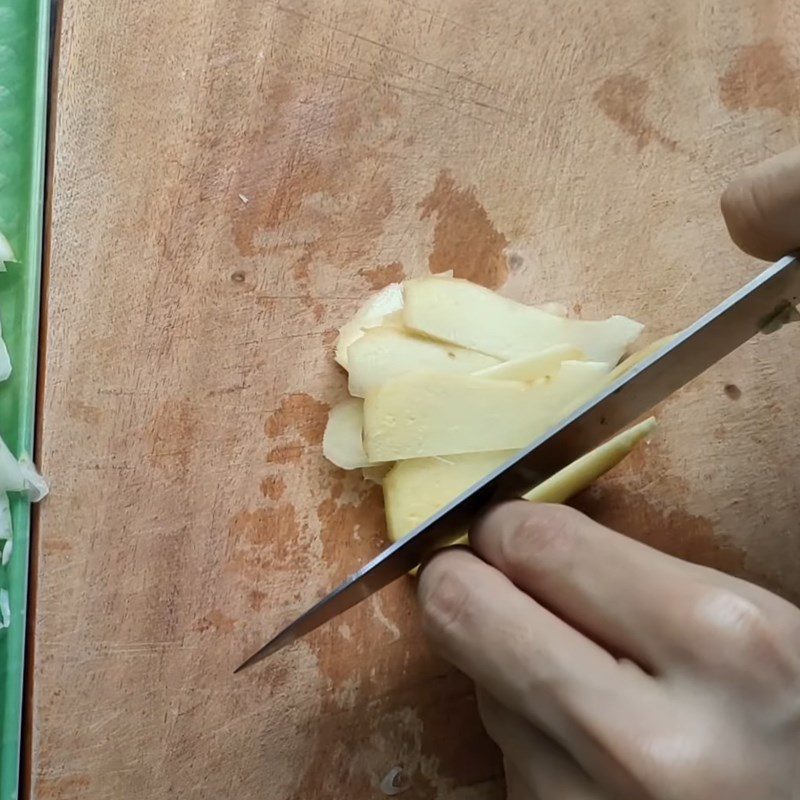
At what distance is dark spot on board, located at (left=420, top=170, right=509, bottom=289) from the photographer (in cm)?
104

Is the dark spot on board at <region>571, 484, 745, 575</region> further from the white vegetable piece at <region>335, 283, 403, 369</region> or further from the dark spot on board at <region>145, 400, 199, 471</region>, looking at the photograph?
the dark spot on board at <region>145, 400, 199, 471</region>

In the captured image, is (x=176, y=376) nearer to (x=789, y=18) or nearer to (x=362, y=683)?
(x=362, y=683)

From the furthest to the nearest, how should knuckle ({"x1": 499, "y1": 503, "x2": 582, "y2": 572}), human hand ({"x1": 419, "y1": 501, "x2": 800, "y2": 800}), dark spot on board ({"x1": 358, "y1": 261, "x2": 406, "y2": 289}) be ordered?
dark spot on board ({"x1": 358, "y1": 261, "x2": 406, "y2": 289}) < knuckle ({"x1": 499, "y1": 503, "x2": 582, "y2": 572}) < human hand ({"x1": 419, "y1": 501, "x2": 800, "y2": 800})

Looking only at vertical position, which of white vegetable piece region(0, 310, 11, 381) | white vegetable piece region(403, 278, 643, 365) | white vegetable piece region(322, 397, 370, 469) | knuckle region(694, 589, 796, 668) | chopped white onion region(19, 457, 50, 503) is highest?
knuckle region(694, 589, 796, 668)

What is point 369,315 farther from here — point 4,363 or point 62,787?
point 62,787

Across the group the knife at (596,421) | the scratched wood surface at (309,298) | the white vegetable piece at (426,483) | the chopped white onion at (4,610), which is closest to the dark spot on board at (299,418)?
the scratched wood surface at (309,298)

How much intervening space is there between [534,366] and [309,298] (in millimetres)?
278

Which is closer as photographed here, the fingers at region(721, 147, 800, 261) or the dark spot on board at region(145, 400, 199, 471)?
the fingers at region(721, 147, 800, 261)

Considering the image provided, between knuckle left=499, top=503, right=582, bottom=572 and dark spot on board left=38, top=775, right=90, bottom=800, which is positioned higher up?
knuckle left=499, top=503, right=582, bottom=572

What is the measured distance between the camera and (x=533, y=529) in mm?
770

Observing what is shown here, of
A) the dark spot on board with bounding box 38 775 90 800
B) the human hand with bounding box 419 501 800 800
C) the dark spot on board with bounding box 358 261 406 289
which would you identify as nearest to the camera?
the human hand with bounding box 419 501 800 800

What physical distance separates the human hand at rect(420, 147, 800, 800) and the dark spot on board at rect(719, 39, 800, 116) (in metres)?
0.33

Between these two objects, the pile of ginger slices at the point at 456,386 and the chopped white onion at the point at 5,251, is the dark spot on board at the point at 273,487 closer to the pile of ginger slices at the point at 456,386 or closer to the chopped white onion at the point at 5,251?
the pile of ginger slices at the point at 456,386

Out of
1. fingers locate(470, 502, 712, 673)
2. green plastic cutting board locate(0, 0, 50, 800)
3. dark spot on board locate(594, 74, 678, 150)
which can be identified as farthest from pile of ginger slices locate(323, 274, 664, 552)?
green plastic cutting board locate(0, 0, 50, 800)
